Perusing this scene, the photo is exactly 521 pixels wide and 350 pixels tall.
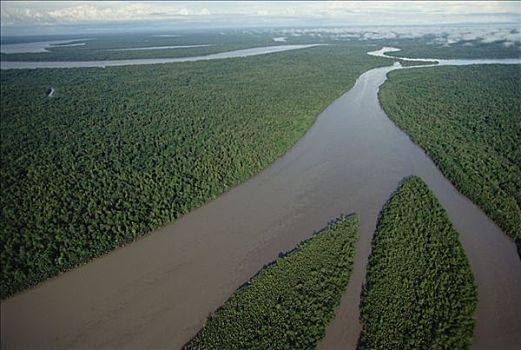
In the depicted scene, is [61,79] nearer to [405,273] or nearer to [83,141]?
[83,141]

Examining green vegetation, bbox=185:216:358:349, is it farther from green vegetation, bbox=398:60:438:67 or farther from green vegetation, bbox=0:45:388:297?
green vegetation, bbox=398:60:438:67

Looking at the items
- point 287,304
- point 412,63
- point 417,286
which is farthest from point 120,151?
point 412,63

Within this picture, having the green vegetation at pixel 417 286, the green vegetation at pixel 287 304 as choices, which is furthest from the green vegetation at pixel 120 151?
the green vegetation at pixel 417 286

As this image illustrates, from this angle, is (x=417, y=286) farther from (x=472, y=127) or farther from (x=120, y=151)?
(x=472, y=127)

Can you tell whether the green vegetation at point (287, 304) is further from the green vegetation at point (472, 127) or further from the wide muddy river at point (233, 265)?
the green vegetation at point (472, 127)

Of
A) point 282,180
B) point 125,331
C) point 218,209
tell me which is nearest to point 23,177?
point 218,209

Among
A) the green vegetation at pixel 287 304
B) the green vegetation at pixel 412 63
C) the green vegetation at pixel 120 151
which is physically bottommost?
the green vegetation at pixel 287 304
